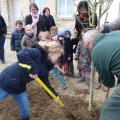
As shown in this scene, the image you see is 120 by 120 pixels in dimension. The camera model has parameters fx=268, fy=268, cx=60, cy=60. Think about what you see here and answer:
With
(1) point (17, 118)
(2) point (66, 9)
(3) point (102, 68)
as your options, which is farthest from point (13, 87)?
(2) point (66, 9)

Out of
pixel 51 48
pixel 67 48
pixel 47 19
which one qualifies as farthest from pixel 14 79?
pixel 47 19

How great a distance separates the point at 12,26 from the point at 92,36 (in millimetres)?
13067

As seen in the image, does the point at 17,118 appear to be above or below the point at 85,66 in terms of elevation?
below

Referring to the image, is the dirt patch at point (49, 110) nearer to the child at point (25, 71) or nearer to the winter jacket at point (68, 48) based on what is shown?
the child at point (25, 71)

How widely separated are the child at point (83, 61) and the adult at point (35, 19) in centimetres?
132

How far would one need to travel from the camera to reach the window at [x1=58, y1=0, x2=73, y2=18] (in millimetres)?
14228

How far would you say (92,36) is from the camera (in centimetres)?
293

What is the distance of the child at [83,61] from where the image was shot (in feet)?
17.8

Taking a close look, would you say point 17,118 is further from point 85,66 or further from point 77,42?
point 77,42

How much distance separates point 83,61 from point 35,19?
1783 millimetres

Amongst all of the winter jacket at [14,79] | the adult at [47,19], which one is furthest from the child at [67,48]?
the winter jacket at [14,79]

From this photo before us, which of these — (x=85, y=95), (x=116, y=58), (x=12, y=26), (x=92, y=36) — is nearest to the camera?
(x=116, y=58)

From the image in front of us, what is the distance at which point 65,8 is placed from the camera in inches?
560

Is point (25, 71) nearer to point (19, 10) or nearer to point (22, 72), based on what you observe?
point (22, 72)
